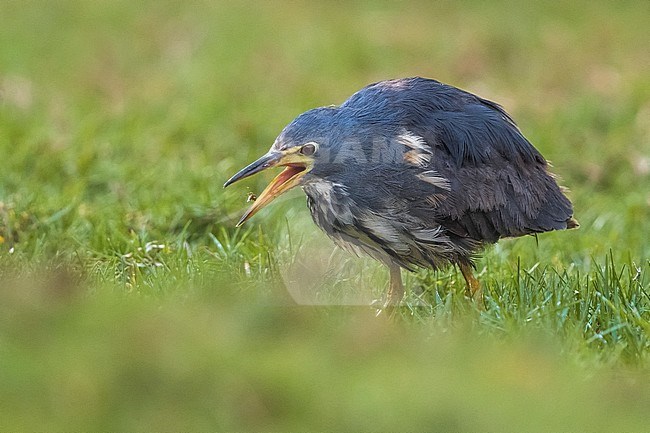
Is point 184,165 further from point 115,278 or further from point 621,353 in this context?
point 621,353

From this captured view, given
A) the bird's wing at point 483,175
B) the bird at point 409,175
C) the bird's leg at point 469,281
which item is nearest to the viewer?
the bird at point 409,175

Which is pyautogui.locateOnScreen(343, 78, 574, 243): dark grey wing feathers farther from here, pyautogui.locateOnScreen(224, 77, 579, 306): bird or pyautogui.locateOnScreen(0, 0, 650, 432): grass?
pyautogui.locateOnScreen(0, 0, 650, 432): grass

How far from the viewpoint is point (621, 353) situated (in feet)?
14.0

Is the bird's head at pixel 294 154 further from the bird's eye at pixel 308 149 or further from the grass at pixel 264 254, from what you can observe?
the grass at pixel 264 254

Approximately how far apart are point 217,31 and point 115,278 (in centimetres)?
651

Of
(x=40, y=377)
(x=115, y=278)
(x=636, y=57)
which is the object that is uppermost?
(x=40, y=377)

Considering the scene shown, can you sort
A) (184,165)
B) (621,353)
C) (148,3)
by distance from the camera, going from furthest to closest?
(148,3), (184,165), (621,353)

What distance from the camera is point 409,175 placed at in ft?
15.5

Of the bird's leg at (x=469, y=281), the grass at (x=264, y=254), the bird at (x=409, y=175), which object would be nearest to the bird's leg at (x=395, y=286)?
the bird at (x=409, y=175)

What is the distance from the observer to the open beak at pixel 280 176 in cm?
457

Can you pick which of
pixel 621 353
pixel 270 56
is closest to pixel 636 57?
pixel 270 56

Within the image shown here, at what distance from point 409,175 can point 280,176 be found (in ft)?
1.74

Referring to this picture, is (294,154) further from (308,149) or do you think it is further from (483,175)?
(483,175)

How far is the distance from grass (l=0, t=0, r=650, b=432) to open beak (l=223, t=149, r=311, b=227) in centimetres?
38
